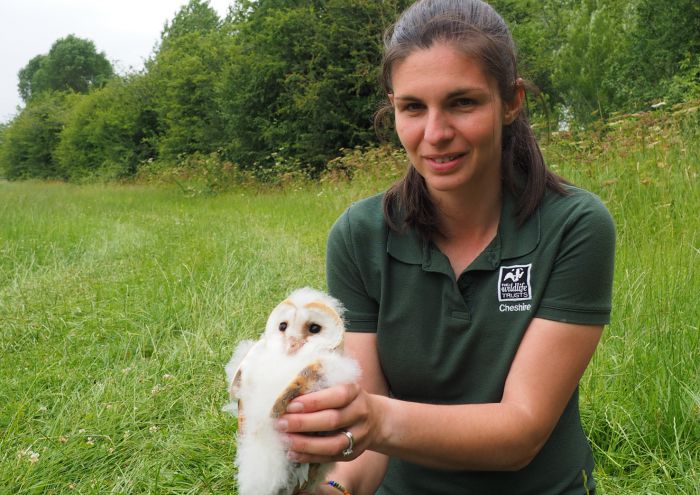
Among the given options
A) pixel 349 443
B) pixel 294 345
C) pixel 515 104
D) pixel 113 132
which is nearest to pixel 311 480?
pixel 349 443

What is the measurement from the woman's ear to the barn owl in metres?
0.78

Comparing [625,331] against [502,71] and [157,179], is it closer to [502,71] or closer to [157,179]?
[502,71]

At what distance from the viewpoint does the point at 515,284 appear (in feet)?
4.79

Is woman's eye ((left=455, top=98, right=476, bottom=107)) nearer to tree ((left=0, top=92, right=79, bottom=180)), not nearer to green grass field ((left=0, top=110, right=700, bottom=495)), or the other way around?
green grass field ((left=0, top=110, right=700, bottom=495))

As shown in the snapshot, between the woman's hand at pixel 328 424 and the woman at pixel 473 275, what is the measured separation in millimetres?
229

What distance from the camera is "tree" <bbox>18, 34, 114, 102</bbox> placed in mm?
58375

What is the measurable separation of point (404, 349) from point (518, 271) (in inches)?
12.7

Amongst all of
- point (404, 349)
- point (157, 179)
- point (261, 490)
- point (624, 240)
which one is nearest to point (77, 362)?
point (404, 349)

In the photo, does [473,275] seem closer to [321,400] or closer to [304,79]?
[321,400]

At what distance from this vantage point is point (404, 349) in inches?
60.2

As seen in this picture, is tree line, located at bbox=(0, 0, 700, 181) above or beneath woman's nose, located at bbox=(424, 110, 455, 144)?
above

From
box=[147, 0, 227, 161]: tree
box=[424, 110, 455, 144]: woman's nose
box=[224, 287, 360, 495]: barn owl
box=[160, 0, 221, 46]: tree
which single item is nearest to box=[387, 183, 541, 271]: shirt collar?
box=[424, 110, 455, 144]: woman's nose

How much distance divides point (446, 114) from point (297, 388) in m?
0.72

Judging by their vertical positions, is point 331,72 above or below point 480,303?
above
